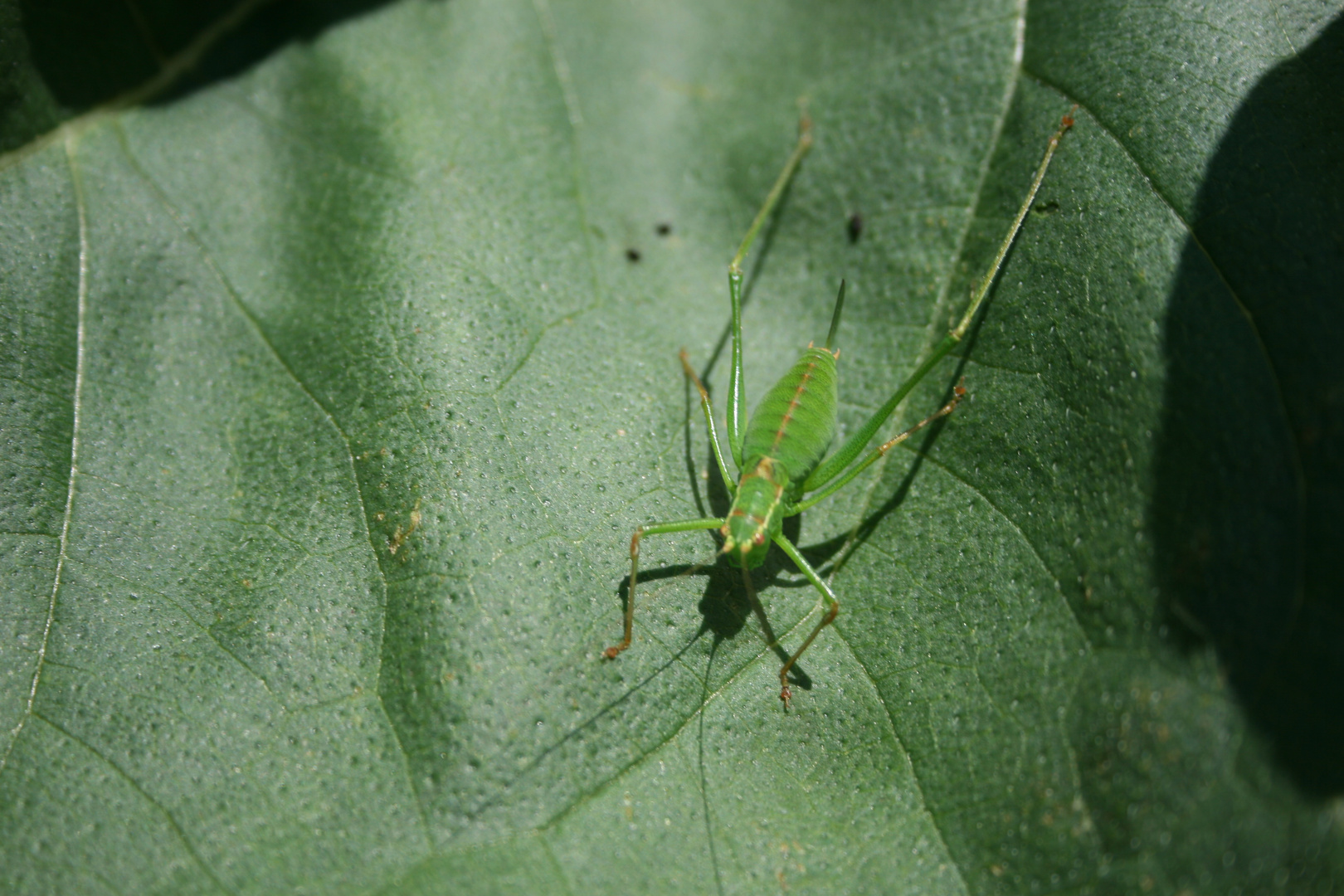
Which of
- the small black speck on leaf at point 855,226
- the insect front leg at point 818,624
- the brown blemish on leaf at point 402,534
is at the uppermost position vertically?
the small black speck on leaf at point 855,226

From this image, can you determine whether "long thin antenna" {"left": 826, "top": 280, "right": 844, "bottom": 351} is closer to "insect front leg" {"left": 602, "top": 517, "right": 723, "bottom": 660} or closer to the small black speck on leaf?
the small black speck on leaf

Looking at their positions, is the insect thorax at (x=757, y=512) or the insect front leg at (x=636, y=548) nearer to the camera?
the insect front leg at (x=636, y=548)

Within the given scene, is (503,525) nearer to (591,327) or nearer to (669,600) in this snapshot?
(669,600)

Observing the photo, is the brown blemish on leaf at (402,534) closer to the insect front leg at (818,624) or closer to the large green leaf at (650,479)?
the large green leaf at (650,479)

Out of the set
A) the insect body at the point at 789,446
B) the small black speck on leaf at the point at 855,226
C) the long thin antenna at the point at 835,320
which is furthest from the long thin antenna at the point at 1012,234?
the small black speck on leaf at the point at 855,226

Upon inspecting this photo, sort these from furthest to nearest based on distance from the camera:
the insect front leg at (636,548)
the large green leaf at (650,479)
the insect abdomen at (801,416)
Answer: the insect abdomen at (801,416) < the insect front leg at (636,548) < the large green leaf at (650,479)

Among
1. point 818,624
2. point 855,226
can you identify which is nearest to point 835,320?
point 855,226

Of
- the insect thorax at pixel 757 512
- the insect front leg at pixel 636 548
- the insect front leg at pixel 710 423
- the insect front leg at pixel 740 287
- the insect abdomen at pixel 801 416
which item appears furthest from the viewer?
the insect front leg at pixel 740 287

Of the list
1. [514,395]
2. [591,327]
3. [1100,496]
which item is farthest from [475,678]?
[1100,496]

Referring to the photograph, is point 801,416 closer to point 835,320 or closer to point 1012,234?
point 835,320
